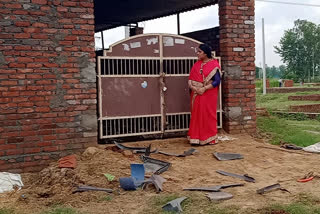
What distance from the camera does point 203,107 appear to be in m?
7.28

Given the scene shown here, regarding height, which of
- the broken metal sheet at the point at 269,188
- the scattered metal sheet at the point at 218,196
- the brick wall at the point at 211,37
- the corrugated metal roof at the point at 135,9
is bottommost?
the scattered metal sheet at the point at 218,196

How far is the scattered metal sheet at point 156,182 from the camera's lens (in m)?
5.11

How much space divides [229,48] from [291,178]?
328 centimetres

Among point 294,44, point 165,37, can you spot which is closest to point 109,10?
point 165,37

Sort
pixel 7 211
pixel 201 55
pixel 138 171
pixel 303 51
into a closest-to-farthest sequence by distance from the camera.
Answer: pixel 7 211 < pixel 138 171 < pixel 201 55 < pixel 303 51

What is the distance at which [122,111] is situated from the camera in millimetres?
7219

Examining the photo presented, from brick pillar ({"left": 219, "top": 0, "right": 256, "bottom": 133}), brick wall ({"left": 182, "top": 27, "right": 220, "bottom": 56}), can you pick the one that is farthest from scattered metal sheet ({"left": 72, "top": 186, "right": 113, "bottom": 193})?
brick wall ({"left": 182, "top": 27, "right": 220, "bottom": 56})

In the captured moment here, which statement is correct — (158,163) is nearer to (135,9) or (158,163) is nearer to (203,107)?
(203,107)

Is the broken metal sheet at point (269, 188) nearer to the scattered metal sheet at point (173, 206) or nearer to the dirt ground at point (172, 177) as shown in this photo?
the dirt ground at point (172, 177)

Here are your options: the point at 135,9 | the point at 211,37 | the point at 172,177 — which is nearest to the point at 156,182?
the point at 172,177

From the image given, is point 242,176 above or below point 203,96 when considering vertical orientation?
below

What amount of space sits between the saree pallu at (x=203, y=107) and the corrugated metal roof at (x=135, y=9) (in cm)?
302

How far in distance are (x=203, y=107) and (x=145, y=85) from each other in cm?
112

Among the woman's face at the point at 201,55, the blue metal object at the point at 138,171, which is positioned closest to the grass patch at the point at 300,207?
the blue metal object at the point at 138,171
